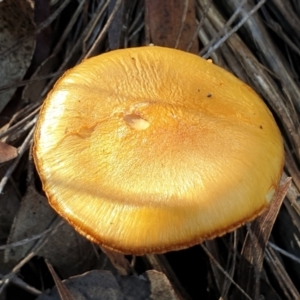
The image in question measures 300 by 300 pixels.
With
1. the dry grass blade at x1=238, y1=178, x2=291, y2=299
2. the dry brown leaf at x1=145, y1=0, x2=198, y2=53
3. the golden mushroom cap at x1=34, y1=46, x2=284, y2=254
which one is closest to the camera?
the golden mushroom cap at x1=34, y1=46, x2=284, y2=254

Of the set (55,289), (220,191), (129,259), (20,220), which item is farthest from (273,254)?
(20,220)

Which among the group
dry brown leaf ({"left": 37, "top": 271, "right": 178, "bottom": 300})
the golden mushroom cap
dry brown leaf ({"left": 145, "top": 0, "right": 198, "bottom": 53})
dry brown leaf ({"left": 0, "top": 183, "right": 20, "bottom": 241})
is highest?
dry brown leaf ({"left": 145, "top": 0, "right": 198, "bottom": 53})

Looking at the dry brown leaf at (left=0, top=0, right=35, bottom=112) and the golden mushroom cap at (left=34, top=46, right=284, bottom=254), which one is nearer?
the golden mushroom cap at (left=34, top=46, right=284, bottom=254)

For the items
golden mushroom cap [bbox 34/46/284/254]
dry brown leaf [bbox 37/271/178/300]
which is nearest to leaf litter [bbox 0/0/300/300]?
dry brown leaf [bbox 37/271/178/300]

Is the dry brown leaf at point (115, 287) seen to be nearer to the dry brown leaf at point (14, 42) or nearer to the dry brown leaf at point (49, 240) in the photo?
the dry brown leaf at point (49, 240)

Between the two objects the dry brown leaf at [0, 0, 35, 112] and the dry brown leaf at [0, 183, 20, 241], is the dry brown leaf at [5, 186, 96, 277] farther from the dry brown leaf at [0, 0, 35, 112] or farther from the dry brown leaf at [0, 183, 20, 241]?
the dry brown leaf at [0, 0, 35, 112]

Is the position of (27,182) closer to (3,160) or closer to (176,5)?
(3,160)
